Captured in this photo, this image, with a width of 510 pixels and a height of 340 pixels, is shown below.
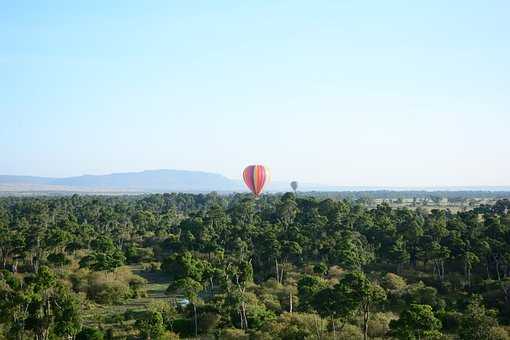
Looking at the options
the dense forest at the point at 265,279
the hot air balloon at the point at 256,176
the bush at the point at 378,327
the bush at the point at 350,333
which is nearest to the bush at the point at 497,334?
the dense forest at the point at 265,279

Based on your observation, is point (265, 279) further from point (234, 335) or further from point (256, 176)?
point (256, 176)

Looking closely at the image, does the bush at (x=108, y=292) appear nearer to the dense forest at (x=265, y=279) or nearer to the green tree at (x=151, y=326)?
the dense forest at (x=265, y=279)

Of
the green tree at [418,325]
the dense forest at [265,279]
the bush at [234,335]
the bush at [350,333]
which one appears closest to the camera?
the green tree at [418,325]

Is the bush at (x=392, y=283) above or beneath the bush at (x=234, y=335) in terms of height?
above

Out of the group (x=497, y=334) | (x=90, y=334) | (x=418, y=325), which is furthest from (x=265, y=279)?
(x=497, y=334)

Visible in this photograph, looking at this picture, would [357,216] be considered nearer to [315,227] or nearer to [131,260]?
[315,227]

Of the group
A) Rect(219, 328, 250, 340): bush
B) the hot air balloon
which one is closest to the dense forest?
Rect(219, 328, 250, 340): bush

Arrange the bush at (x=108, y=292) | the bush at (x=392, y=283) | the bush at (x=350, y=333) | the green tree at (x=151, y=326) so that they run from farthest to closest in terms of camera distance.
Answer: the bush at (x=392, y=283) → the bush at (x=108, y=292) → the bush at (x=350, y=333) → the green tree at (x=151, y=326)

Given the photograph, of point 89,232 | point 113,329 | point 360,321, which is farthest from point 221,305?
point 89,232
